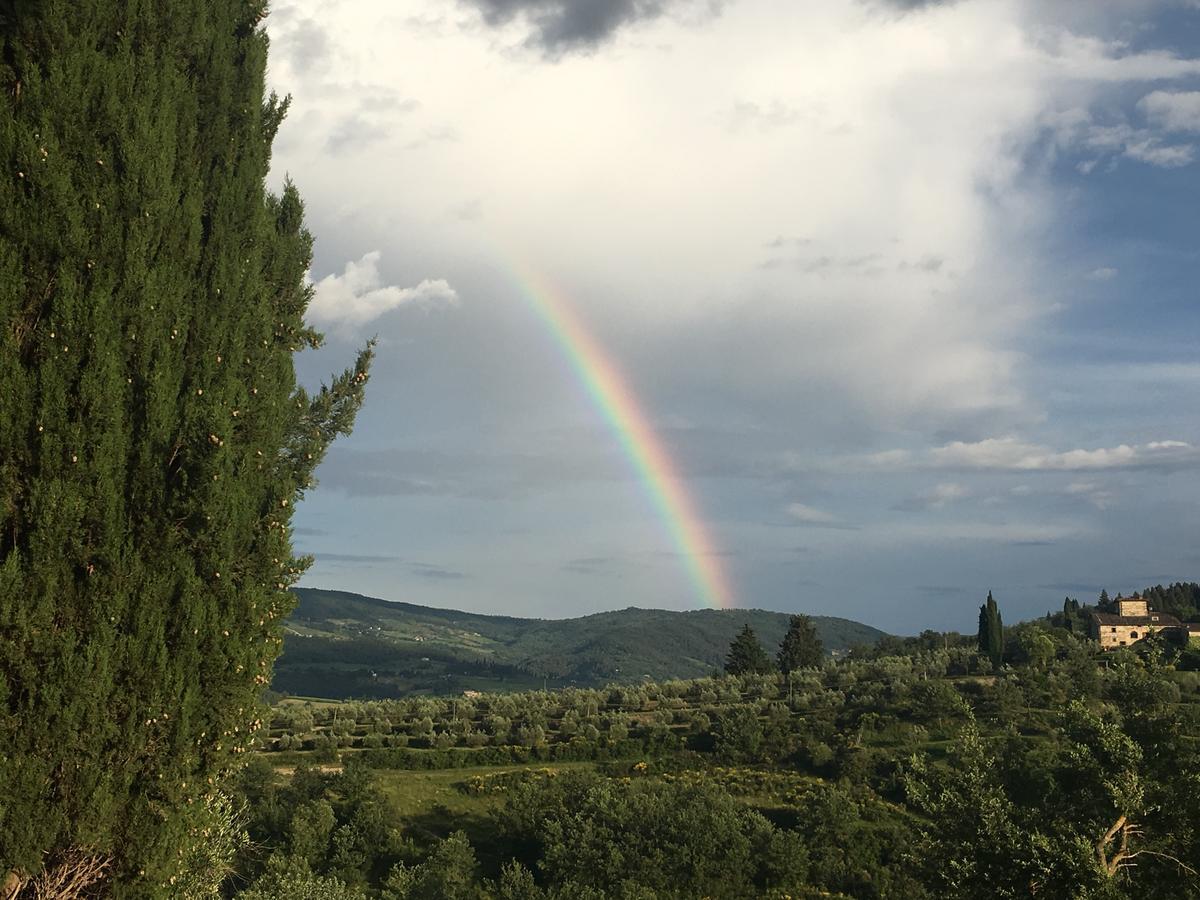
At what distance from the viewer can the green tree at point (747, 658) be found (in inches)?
4016

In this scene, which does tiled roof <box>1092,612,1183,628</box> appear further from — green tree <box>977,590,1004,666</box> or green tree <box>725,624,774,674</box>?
green tree <box>725,624,774,674</box>

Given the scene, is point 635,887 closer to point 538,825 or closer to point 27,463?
point 538,825

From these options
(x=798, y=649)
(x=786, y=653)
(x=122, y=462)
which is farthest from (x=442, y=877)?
(x=786, y=653)

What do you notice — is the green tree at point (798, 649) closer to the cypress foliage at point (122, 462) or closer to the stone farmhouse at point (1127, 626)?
the stone farmhouse at point (1127, 626)

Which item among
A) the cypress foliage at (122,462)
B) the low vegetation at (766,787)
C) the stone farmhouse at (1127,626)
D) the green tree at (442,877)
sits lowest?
the green tree at (442,877)

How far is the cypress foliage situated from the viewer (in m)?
9.77

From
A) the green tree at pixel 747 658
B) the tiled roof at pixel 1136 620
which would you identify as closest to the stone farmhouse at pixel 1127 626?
the tiled roof at pixel 1136 620

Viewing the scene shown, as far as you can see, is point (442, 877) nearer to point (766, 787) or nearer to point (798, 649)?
point (766, 787)

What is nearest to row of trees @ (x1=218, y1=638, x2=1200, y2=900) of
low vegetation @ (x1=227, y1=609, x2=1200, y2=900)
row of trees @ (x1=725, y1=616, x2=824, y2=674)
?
low vegetation @ (x1=227, y1=609, x2=1200, y2=900)

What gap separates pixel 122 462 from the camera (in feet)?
33.9

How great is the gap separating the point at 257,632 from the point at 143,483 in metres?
2.25

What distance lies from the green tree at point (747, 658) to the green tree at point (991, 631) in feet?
72.7

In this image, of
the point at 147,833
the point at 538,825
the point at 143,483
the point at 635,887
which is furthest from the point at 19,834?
the point at 538,825

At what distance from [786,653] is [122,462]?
102m
